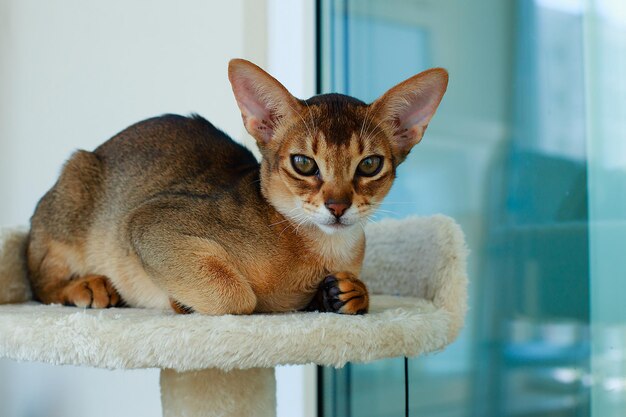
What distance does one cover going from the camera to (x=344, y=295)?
1.15 m

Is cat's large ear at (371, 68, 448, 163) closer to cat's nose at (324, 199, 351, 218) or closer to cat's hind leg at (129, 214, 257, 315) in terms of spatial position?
cat's nose at (324, 199, 351, 218)

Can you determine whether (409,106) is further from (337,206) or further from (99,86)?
(99,86)

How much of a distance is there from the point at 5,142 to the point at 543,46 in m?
2.15

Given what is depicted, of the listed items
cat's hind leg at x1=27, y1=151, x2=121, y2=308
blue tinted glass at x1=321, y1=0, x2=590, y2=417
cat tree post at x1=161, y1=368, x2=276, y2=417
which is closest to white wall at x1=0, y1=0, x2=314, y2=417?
blue tinted glass at x1=321, y1=0, x2=590, y2=417

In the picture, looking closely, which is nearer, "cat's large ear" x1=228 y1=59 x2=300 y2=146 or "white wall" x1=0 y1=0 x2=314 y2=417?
"cat's large ear" x1=228 y1=59 x2=300 y2=146

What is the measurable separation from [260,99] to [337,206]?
28 cm

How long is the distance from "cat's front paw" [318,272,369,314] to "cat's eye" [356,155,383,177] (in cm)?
19

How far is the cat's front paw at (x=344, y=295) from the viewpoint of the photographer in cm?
115

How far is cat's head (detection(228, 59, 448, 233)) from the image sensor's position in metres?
1.13

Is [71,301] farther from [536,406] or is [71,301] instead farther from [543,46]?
[543,46]

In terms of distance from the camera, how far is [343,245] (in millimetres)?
1251

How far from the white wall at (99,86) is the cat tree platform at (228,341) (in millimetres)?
1051

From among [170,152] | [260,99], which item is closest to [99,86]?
[170,152]

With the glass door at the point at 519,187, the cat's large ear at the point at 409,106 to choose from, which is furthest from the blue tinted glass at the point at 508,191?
the cat's large ear at the point at 409,106
